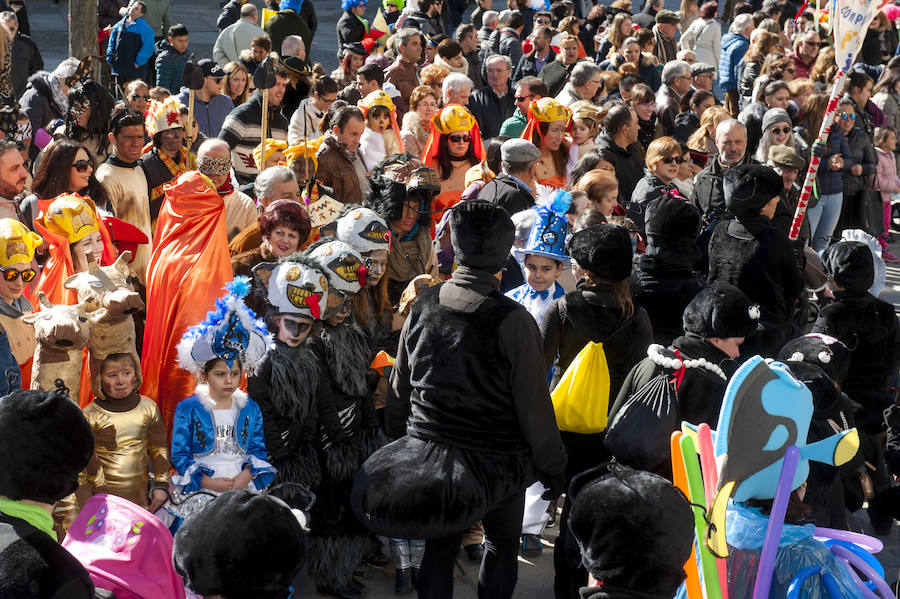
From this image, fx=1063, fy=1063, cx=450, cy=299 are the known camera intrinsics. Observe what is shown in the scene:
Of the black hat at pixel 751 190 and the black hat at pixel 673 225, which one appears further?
the black hat at pixel 751 190

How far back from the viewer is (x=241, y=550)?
2398 millimetres

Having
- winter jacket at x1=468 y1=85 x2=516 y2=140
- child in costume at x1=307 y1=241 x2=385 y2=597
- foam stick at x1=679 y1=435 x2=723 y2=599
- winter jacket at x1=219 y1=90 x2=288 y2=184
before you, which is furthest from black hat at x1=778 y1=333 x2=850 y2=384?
winter jacket at x1=468 y1=85 x2=516 y2=140

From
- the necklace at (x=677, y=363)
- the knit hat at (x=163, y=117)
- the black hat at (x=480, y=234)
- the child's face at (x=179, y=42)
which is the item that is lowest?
the child's face at (x=179, y=42)

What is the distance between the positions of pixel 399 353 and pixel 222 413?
89 centimetres

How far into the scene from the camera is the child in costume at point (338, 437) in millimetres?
4762

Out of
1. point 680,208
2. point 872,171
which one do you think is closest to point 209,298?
point 680,208

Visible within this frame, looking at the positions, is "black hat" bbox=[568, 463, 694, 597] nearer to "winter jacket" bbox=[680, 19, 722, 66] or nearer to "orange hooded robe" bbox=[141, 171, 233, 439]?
"orange hooded robe" bbox=[141, 171, 233, 439]

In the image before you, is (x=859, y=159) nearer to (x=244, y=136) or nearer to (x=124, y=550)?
(x=244, y=136)

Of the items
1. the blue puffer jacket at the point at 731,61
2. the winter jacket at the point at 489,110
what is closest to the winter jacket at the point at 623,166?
the winter jacket at the point at 489,110

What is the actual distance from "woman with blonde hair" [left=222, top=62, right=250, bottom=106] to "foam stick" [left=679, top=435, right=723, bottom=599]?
27.6 feet

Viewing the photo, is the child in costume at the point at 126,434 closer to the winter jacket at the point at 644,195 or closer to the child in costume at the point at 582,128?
the winter jacket at the point at 644,195

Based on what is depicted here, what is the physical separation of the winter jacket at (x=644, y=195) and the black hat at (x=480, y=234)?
10.3 feet

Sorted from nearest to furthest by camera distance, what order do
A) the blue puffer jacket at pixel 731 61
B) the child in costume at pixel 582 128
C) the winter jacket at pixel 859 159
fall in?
the child in costume at pixel 582 128
the winter jacket at pixel 859 159
the blue puffer jacket at pixel 731 61

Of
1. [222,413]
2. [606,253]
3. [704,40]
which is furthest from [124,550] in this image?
[704,40]
